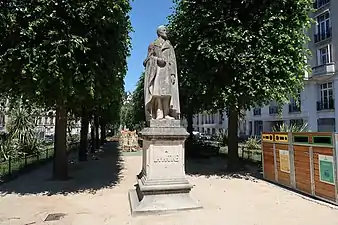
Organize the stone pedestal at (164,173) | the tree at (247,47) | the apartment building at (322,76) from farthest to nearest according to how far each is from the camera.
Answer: the apartment building at (322,76)
the tree at (247,47)
the stone pedestal at (164,173)

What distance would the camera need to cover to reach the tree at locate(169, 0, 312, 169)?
12594 millimetres

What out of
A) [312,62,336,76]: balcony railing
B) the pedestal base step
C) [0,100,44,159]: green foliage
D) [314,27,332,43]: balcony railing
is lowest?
the pedestal base step

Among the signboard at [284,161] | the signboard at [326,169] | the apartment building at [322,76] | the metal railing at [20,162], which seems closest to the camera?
the signboard at [326,169]

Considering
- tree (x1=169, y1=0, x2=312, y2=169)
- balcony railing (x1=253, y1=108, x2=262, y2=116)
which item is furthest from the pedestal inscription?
balcony railing (x1=253, y1=108, x2=262, y2=116)

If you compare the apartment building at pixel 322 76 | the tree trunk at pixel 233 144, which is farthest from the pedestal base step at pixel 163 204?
the apartment building at pixel 322 76

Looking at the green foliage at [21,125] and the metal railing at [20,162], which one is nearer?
the metal railing at [20,162]

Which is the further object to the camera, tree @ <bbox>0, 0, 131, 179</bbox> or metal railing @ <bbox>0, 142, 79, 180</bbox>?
metal railing @ <bbox>0, 142, 79, 180</bbox>

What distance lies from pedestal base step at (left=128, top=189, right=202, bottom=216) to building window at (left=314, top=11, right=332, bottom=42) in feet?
104

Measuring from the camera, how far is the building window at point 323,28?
33.8 m

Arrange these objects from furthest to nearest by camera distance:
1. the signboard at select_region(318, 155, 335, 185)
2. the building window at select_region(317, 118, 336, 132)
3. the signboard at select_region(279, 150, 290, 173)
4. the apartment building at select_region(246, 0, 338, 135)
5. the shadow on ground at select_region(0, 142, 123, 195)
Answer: the building window at select_region(317, 118, 336, 132)
the apartment building at select_region(246, 0, 338, 135)
the shadow on ground at select_region(0, 142, 123, 195)
the signboard at select_region(279, 150, 290, 173)
the signboard at select_region(318, 155, 335, 185)

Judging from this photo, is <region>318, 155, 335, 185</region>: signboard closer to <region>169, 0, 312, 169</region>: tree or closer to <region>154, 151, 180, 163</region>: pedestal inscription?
<region>154, 151, 180, 163</region>: pedestal inscription

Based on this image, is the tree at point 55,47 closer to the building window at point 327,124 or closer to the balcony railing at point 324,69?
the balcony railing at point 324,69

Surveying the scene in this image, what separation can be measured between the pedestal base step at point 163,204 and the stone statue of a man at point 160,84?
77.6 inches

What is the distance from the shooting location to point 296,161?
1014 centimetres
